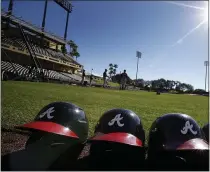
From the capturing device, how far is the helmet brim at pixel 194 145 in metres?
2.96

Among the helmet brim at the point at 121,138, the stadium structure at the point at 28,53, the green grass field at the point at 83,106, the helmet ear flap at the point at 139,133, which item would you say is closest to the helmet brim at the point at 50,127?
the helmet brim at the point at 121,138

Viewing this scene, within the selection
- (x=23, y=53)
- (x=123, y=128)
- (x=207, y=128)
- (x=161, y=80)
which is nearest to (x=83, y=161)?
(x=123, y=128)

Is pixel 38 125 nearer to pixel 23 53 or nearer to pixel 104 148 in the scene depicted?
pixel 104 148

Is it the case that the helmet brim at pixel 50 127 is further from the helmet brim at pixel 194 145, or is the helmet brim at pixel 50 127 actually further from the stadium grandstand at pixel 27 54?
the stadium grandstand at pixel 27 54

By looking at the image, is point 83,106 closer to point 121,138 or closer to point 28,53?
point 121,138

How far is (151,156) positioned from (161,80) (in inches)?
6346

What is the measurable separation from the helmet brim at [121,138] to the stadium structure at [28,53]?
2256 cm

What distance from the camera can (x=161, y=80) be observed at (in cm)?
16038

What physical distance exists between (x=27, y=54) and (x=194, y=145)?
38.5 meters

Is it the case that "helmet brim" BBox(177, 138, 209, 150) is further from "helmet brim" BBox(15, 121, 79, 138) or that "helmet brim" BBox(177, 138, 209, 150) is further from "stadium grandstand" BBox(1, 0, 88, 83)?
"stadium grandstand" BBox(1, 0, 88, 83)

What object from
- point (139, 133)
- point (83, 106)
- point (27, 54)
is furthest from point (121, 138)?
point (27, 54)

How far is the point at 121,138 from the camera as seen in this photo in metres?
3.16

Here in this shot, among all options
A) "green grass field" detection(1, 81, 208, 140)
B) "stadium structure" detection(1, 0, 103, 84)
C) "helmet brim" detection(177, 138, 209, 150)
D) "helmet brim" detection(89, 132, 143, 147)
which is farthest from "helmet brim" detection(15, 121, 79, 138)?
"stadium structure" detection(1, 0, 103, 84)

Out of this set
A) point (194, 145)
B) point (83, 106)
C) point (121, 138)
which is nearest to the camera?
point (194, 145)
